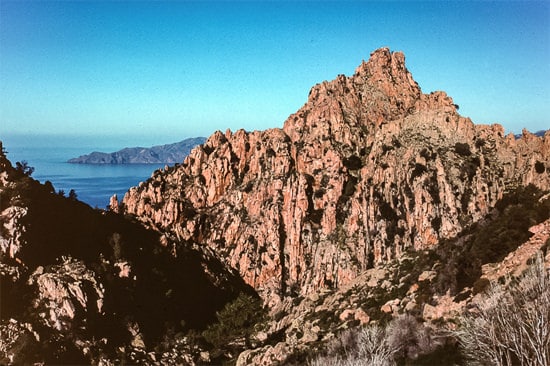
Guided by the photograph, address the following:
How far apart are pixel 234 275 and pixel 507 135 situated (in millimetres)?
83820

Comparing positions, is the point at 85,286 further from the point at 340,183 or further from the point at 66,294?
the point at 340,183

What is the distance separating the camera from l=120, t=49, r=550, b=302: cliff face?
325ft

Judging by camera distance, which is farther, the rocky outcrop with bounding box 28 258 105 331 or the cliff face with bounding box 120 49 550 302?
the cliff face with bounding box 120 49 550 302

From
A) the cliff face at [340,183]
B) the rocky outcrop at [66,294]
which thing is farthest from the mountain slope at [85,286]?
the cliff face at [340,183]

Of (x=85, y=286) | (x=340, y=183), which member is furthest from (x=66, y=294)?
(x=340, y=183)

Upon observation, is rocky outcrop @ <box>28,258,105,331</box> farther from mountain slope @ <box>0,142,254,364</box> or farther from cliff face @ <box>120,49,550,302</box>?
cliff face @ <box>120,49,550,302</box>

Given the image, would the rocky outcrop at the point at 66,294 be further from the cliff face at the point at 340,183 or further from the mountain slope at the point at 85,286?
the cliff face at the point at 340,183

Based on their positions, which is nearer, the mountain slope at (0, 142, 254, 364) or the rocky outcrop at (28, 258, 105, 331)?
the mountain slope at (0, 142, 254, 364)

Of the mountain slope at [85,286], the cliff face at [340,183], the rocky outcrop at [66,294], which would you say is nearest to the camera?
the mountain slope at [85,286]

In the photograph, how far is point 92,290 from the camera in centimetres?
7725

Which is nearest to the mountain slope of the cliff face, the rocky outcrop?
the rocky outcrop

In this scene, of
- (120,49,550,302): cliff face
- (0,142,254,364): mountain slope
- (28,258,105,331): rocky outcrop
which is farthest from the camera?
(120,49,550,302): cliff face

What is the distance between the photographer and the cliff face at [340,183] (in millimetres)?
99000

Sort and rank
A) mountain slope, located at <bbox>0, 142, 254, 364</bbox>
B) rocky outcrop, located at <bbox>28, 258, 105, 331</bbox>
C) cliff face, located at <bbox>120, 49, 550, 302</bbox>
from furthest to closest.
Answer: cliff face, located at <bbox>120, 49, 550, 302</bbox> < rocky outcrop, located at <bbox>28, 258, 105, 331</bbox> < mountain slope, located at <bbox>0, 142, 254, 364</bbox>
